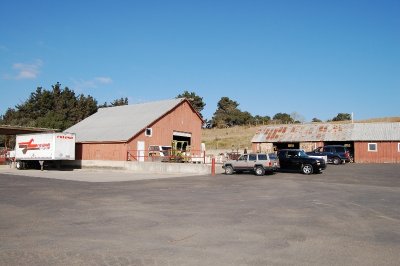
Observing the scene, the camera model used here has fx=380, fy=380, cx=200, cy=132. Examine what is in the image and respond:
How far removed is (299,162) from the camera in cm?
2845

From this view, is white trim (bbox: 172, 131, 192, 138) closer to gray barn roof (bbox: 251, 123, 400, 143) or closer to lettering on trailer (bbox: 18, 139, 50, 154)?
gray barn roof (bbox: 251, 123, 400, 143)

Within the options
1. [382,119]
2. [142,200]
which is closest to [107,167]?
[142,200]

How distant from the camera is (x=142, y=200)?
13.9 m

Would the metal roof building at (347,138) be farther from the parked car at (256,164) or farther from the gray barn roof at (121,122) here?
the parked car at (256,164)

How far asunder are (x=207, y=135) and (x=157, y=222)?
3203 inches

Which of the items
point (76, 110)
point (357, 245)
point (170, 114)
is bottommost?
point (357, 245)

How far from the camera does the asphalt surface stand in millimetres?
6473

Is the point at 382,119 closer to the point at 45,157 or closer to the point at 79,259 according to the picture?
the point at 45,157

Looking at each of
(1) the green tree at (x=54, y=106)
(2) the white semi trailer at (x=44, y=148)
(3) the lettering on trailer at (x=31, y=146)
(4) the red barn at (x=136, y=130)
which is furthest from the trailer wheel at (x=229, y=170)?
(1) the green tree at (x=54, y=106)

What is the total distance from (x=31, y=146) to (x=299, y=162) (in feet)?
81.5

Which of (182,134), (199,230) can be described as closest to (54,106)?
(182,134)

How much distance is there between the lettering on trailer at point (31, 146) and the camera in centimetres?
3481

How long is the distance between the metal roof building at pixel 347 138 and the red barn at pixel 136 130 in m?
10.8

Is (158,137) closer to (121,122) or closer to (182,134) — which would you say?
(182,134)
